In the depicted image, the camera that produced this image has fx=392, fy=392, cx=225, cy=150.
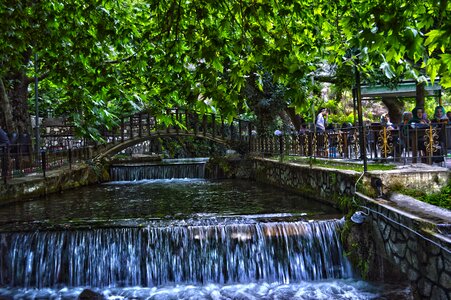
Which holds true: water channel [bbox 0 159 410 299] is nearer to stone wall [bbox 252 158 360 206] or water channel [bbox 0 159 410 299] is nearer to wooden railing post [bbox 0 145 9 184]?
stone wall [bbox 252 158 360 206]

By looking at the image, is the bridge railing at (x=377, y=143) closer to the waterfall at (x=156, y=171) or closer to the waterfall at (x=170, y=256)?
the waterfall at (x=170, y=256)

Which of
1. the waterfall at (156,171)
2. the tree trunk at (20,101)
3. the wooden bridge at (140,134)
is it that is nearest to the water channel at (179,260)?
the tree trunk at (20,101)

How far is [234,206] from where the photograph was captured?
1004 cm

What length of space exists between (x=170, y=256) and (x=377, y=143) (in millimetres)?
5621

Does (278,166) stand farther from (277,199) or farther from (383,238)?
(383,238)

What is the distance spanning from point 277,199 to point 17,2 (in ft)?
25.2

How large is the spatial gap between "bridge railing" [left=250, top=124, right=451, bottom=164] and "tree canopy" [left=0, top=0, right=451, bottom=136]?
81.9 inches

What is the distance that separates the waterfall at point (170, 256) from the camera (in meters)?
6.88

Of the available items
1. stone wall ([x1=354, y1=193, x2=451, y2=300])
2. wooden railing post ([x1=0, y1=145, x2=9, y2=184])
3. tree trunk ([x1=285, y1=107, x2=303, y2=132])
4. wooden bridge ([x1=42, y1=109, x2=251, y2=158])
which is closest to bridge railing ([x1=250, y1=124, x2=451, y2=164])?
stone wall ([x1=354, y1=193, x2=451, y2=300])

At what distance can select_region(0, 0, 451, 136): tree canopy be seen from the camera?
346 cm

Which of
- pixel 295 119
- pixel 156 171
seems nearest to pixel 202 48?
pixel 156 171

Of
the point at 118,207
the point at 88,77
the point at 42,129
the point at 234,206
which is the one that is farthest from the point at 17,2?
the point at 42,129

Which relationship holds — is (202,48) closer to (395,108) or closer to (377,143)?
(377,143)

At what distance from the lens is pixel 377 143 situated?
30.9 ft
